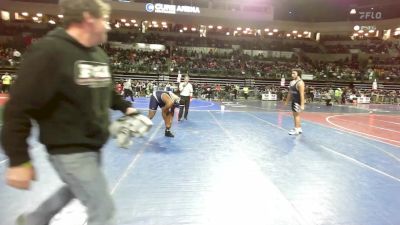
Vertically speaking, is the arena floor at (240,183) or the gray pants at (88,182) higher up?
the gray pants at (88,182)

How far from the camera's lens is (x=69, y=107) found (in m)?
1.98

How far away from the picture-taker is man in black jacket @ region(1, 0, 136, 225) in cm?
183

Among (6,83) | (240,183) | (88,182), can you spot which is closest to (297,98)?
(240,183)

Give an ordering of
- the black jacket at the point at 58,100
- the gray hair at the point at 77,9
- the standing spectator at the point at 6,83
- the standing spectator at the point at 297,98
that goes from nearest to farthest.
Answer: the black jacket at the point at 58,100 → the gray hair at the point at 77,9 → the standing spectator at the point at 297,98 → the standing spectator at the point at 6,83

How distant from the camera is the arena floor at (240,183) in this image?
392 cm

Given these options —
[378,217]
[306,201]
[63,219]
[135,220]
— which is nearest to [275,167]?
[306,201]

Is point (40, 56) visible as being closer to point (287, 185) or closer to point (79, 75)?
point (79, 75)

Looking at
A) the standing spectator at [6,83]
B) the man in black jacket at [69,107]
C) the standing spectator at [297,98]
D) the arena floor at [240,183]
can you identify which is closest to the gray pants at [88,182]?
the man in black jacket at [69,107]

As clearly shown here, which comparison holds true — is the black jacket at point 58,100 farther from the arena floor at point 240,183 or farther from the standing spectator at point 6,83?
the standing spectator at point 6,83

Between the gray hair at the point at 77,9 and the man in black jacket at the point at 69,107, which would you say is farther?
the gray hair at the point at 77,9

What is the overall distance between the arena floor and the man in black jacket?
5.78ft

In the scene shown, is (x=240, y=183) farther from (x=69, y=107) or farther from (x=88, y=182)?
(x=69, y=107)

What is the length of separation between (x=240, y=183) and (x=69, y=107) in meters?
3.59

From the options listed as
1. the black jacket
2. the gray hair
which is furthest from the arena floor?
the gray hair
